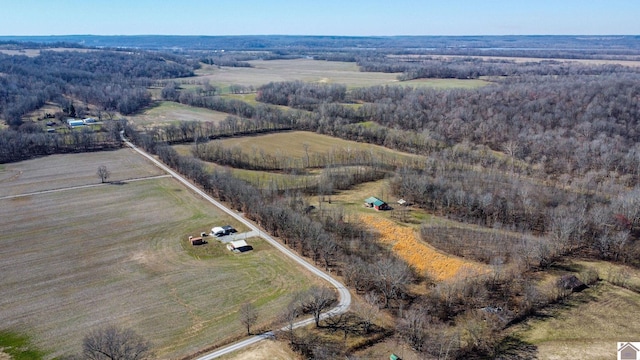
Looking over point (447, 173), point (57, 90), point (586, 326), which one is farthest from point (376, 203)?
point (57, 90)

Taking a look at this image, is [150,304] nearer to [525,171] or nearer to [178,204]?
[178,204]

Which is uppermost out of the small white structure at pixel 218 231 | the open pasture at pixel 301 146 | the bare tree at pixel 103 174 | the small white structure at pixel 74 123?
the small white structure at pixel 74 123

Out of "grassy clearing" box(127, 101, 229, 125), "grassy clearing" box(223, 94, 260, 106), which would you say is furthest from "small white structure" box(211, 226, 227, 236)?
"grassy clearing" box(223, 94, 260, 106)

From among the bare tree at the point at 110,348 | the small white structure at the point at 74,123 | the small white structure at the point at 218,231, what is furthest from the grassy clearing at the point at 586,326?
the small white structure at the point at 74,123

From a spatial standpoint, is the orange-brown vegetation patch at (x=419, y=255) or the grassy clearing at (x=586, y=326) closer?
the grassy clearing at (x=586, y=326)

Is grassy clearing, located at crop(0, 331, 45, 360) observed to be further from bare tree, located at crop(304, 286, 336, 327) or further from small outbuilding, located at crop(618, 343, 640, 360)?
small outbuilding, located at crop(618, 343, 640, 360)

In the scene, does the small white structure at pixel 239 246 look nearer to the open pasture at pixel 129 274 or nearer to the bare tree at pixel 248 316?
the open pasture at pixel 129 274

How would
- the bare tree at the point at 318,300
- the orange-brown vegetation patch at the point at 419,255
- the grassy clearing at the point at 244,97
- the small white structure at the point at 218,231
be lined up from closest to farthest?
the bare tree at the point at 318,300 < the orange-brown vegetation patch at the point at 419,255 < the small white structure at the point at 218,231 < the grassy clearing at the point at 244,97
